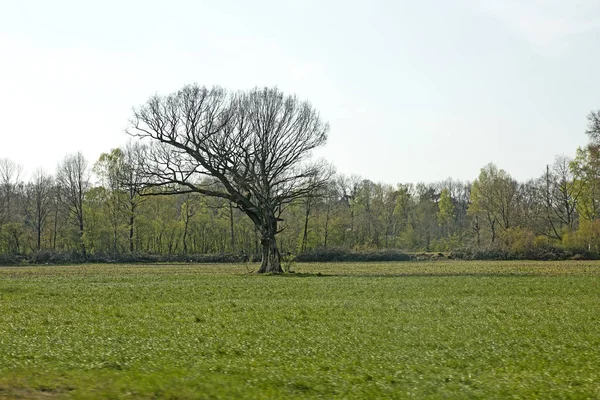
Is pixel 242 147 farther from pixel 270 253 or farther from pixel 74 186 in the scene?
pixel 74 186

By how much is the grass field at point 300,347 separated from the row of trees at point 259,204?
76.5ft

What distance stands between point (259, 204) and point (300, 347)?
1380 inches

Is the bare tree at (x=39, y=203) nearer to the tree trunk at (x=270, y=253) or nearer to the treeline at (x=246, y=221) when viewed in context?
the treeline at (x=246, y=221)

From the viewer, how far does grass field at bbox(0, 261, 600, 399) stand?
990cm

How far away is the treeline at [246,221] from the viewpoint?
258ft

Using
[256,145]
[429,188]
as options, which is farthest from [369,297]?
[429,188]

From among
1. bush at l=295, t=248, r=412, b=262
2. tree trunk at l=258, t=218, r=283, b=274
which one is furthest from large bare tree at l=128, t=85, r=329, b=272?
bush at l=295, t=248, r=412, b=262

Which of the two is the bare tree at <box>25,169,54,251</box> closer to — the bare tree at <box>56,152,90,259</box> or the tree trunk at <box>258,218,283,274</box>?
the bare tree at <box>56,152,90,259</box>

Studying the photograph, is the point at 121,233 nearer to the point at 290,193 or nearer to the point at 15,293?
the point at 290,193

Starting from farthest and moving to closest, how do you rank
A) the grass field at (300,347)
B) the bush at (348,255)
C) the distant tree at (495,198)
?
1. the distant tree at (495,198)
2. the bush at (348,255)
3. the grass field at (300,347)

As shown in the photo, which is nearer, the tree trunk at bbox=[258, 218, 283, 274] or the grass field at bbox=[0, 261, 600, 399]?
the grass field at bbox=[0, 261, 600, 399]

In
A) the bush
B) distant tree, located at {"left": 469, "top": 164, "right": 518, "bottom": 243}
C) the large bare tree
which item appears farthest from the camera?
distant tree, located at {"left": 469, "top": 164, "right": 518, "bottom": 243}

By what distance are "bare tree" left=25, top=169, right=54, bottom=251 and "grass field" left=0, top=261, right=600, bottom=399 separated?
71085 mm

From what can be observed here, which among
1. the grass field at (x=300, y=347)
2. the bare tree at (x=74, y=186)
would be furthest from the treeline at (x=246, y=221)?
the grass field at (x=300, y=347)
